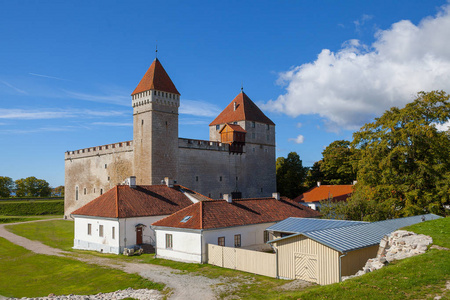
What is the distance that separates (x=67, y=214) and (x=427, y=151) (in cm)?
4783

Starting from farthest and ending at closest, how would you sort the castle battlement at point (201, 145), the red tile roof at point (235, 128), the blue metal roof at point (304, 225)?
the red tile roof at point (235, 128) < the castle battlement at point (201, 145) < the blue metal roof at point (304, 225)

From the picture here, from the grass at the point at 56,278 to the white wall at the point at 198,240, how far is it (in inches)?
169

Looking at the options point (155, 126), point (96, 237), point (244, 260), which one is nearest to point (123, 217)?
point (96, 237)

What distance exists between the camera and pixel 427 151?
33.1 m

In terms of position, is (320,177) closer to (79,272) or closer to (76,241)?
(76,241)

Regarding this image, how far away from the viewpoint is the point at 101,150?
169 ft

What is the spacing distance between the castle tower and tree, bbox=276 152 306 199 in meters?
22.4

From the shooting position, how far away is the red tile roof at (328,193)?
4966cm

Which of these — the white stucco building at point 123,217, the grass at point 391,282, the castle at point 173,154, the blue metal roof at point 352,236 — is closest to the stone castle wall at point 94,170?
the castle at point 173,154

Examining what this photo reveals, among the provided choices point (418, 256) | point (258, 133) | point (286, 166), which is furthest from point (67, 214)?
point (418, 256)

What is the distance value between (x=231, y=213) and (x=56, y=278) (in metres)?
12.0

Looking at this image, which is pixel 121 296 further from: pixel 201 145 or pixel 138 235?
pixel 201 145

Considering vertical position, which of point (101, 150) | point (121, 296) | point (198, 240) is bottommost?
point (121, 296)

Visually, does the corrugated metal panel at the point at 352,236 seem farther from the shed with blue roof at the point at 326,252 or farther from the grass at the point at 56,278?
the grass at the point at 56,278
